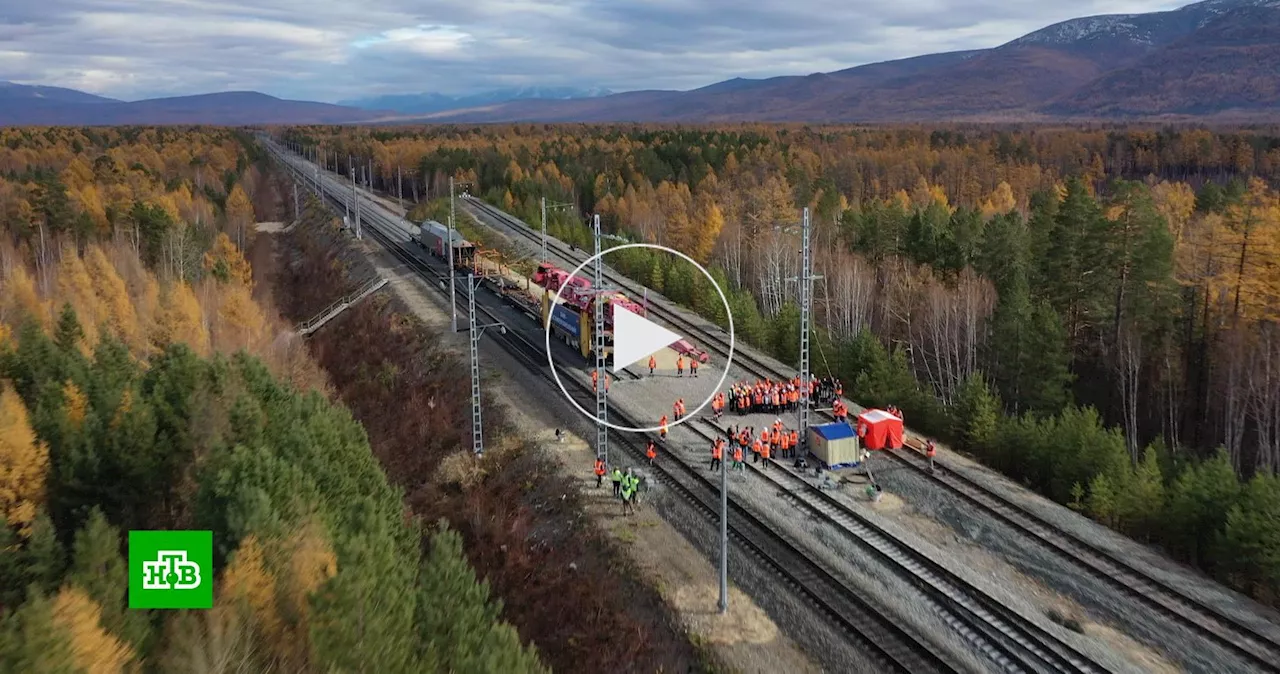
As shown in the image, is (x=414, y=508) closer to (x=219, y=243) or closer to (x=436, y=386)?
(x=436, y=386)

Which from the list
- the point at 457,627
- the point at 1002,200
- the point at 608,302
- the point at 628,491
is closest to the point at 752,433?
the point at 628,491

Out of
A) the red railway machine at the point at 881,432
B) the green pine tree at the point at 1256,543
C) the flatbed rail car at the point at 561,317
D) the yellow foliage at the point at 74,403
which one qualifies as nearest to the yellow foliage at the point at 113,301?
the flatbed rail car at the point at 561,317

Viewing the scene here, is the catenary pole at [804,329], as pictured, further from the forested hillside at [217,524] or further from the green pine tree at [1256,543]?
the forested hillside at [217,524]

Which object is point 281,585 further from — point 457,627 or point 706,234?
point 706,234

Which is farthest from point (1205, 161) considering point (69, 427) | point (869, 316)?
point (69, 427)

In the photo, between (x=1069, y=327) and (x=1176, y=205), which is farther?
(x=1176, y=205)

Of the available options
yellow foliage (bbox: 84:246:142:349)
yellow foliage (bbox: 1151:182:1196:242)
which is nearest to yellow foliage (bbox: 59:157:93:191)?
→ yellow foliage (bbox: 84:246:142:349)
